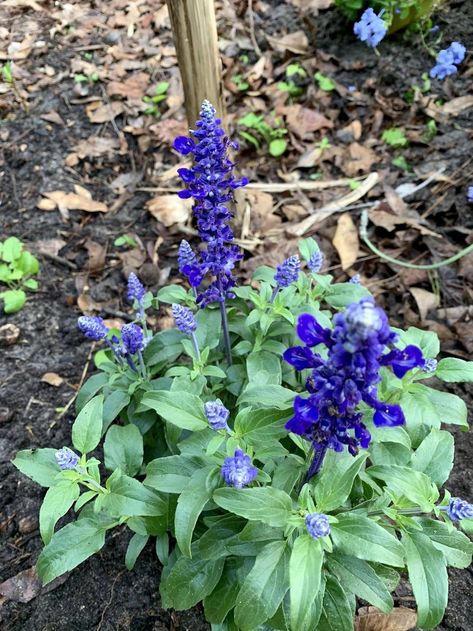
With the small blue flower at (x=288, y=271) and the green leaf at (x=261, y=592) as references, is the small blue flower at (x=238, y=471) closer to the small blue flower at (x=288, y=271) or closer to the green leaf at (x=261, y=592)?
the green leaf at (x=261, y=592)

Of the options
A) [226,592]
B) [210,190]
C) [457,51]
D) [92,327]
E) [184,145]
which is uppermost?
[457,51]

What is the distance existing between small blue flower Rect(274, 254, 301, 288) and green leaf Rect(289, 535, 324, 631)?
122cm

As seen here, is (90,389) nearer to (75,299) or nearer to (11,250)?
(75,299)

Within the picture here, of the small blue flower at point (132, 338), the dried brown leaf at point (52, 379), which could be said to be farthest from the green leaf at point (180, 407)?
the dried brown leaf at point (52, 379)

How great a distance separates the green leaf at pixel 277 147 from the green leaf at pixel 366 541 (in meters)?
4.19

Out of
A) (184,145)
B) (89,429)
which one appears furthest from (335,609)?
(184,145)

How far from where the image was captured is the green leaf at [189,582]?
253cm

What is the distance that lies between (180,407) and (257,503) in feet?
1.81

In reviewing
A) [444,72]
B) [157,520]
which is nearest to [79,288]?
[157,520]

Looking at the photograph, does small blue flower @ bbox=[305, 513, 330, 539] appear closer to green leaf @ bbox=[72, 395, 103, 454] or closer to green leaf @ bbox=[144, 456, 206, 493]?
green leaf @ bbox=[144, 456, 206, 493]

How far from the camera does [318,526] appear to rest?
1.91 meters

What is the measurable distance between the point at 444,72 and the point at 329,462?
14.7ft

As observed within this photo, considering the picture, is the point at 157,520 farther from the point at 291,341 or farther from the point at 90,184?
the point at 90,184

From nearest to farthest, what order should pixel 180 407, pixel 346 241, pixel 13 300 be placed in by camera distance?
1. pixel 180 407
2. pixel 13 300
3. pixel 346 241
